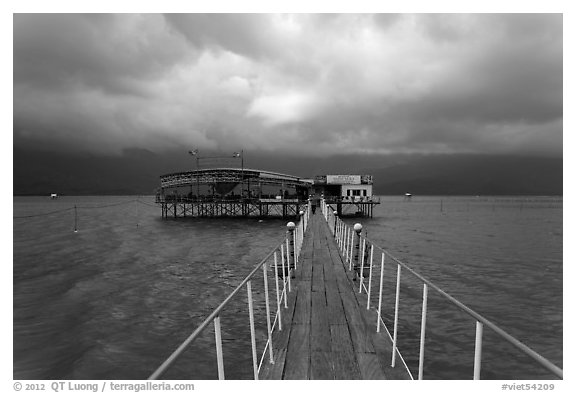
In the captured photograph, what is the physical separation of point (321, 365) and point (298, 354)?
0.52 m

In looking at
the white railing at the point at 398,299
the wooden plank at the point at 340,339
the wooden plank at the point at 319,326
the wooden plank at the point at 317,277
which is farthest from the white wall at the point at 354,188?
the wooden plank at the point at 340,339

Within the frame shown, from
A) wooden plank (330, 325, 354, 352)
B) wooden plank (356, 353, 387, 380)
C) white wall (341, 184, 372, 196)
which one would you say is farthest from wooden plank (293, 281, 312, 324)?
white wall (341, 184, 372, 196)

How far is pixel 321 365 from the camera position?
18.9ft

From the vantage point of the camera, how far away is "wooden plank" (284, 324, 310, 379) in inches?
219

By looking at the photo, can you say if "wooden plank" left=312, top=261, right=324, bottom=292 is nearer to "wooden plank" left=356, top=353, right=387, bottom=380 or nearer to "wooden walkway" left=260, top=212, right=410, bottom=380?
"wooden walkway" left=260, top=212, right=410, bottom=380

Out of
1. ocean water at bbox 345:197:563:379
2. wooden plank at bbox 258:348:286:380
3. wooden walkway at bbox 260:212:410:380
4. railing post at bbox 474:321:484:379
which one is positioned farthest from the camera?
ocean water at bbox 345:197:563:379

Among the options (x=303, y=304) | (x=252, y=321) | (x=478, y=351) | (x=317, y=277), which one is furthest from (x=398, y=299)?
(x=317, y=277)

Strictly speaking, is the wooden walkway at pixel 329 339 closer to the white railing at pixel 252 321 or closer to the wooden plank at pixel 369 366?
the wooden plank at pixel 369 366

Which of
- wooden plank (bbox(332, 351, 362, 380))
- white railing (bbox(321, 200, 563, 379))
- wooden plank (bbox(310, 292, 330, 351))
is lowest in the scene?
wooden plank (bbox(332, 351, 362, 380))

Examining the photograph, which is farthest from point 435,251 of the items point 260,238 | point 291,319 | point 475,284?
point 291,319

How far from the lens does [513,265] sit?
94.7ft

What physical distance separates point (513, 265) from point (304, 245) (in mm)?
20264

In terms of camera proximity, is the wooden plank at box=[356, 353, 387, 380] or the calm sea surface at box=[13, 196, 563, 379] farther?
the calm sea surface at box=[13, 196, 563, 379]
